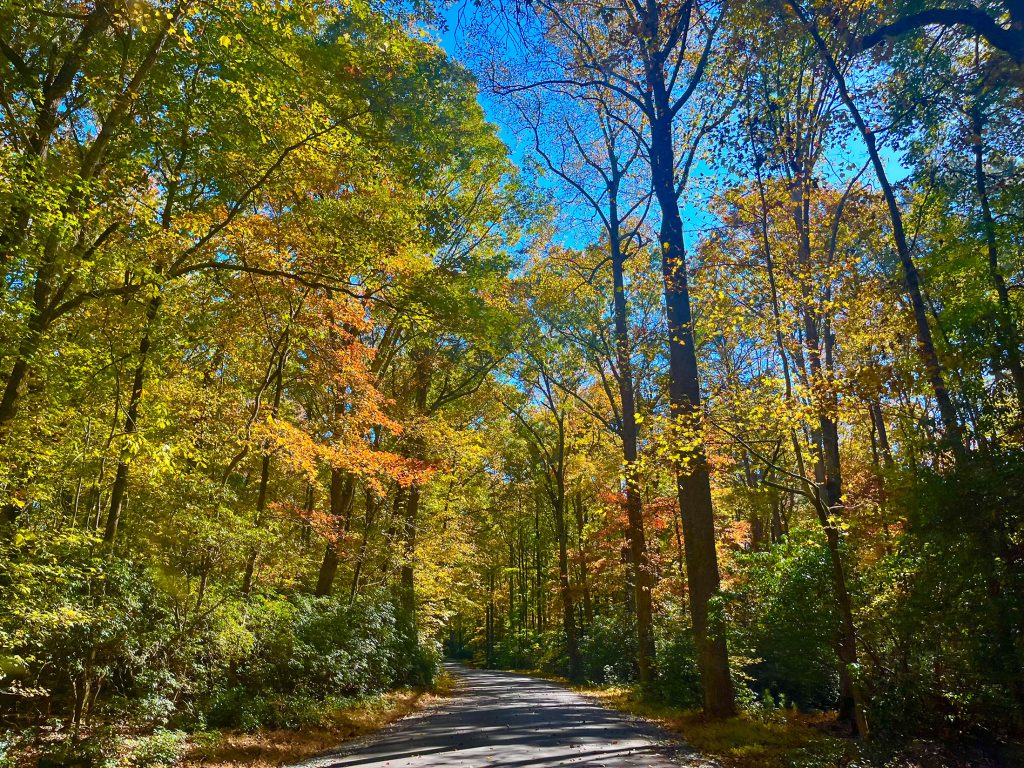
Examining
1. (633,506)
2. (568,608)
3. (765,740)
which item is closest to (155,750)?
(765,740)

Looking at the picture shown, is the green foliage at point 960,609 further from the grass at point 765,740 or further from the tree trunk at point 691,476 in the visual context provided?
the tree trunk at point 691,476

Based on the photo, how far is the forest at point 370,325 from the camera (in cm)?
592

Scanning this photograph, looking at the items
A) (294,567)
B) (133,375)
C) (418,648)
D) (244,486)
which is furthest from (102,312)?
(418,648)

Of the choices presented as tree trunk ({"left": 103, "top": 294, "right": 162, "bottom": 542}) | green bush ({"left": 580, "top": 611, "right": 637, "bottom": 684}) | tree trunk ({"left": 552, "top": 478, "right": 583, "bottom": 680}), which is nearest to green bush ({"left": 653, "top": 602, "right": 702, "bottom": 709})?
green bush ({"left": 580, "top": 611, "right": 637, "bottom": 684})

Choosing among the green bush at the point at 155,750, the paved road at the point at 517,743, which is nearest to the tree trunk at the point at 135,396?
the green bush at the point at 155,750

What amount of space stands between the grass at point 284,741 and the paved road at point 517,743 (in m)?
0.41

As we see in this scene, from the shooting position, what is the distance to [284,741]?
829cm

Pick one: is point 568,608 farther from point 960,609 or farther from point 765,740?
point 960,609

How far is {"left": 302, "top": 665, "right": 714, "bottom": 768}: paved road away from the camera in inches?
263

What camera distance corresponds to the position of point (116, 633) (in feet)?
23.3

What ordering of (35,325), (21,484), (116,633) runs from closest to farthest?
(35,325) < (21,484) < (116,633)

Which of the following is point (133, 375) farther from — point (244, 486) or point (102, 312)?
point (244, 486)

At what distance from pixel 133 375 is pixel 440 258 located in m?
8.59

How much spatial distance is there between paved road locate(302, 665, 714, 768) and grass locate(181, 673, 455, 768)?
0.41 metres
